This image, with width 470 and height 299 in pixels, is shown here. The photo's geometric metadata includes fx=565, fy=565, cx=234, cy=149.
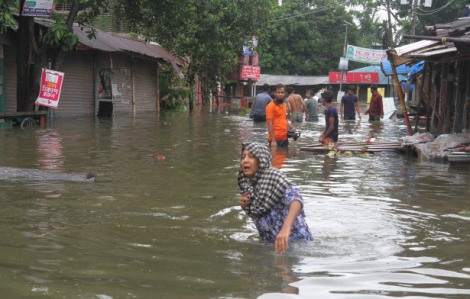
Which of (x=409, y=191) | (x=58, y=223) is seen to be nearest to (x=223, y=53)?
(x=409, y=191)

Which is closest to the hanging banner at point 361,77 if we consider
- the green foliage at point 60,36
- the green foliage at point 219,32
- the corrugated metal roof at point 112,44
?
the green foliage at point 219,32

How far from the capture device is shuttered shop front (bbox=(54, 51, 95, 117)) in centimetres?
2336

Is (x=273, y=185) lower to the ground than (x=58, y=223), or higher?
higher

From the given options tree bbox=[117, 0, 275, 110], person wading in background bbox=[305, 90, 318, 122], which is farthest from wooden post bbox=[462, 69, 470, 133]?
tree bbox=[117, 0, 275, 110]

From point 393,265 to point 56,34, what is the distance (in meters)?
14.5

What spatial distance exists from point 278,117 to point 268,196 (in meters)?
6.98

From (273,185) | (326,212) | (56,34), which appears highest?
(56,34)

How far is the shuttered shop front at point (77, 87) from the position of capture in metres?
23.4

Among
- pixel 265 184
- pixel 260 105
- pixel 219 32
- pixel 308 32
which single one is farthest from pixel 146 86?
pixel 308 32

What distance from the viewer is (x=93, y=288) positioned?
11.6ft

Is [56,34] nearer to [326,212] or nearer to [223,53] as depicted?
[326,212]

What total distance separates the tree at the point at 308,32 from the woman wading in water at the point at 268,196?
178 feet

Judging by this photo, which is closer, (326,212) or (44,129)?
(326,212)

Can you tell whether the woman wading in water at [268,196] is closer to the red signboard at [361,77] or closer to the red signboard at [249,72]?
the red signboard at [361,77]
